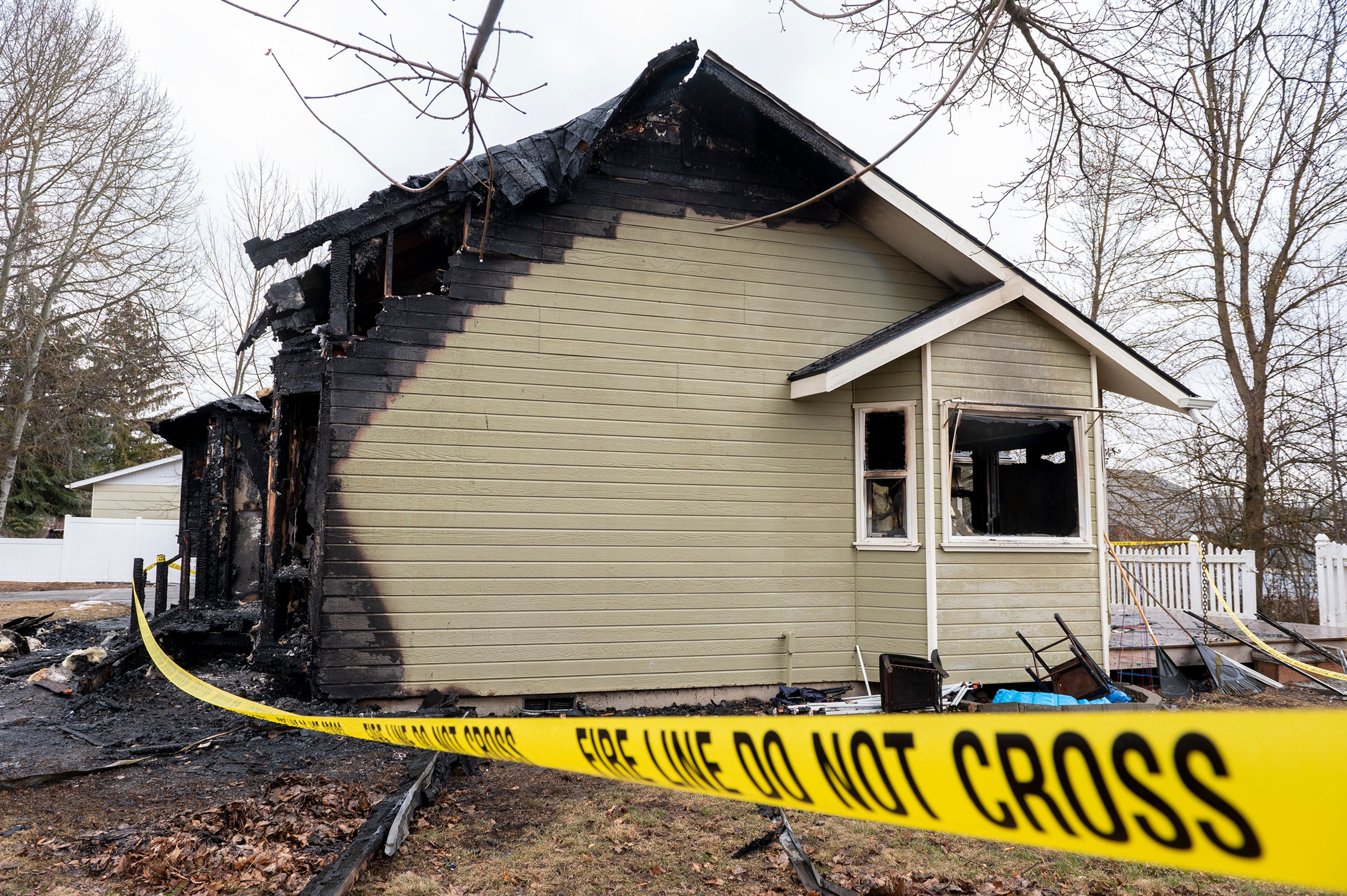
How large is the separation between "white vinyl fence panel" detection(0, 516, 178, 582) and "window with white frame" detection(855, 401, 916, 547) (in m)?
23.7

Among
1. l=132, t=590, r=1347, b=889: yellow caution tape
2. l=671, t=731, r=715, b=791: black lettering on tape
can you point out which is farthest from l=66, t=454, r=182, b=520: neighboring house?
l=132, t=590, r=1347, b=889: yellow caution tape

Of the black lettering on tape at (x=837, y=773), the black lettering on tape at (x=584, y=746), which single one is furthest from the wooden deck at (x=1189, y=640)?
the black lettering on tape at (x=837, y=773)

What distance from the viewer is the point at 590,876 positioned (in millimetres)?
3977

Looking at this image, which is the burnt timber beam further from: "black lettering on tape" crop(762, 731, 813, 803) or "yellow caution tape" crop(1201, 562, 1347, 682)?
"yellow caution tape" crop(1201, 562, 1347, 682)

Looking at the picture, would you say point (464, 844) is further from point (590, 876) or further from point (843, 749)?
point (843, 749)

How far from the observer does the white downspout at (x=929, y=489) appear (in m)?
7.60

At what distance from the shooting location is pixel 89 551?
25.4 meters

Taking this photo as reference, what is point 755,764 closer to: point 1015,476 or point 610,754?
point 610,754

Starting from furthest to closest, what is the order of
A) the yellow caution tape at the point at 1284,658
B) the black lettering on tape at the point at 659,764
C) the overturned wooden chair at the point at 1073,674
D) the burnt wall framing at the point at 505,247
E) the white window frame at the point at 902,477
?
1. the yellow caution tape at the point at 1284,658
2. the white window frame at the point at 902,477
3. the overturned wooden chair at the point at 1073,674
4. the burnt wall framing at the point at 505,247
5. the black lettering on tape at the point at 659,764

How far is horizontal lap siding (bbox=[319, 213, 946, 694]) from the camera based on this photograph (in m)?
7.05

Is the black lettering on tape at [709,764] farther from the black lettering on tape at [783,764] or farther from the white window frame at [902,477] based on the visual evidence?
the white window frame at [902,477]

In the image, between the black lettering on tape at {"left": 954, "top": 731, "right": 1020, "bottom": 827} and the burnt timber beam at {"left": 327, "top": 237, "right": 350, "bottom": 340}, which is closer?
the black lettering on tape at {"left": 954, "top": 731, "right": 1020, "bottom": 827}

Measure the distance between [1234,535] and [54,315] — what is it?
32.1m

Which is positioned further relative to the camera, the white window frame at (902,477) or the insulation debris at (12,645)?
the insulation debris at (12,645)
